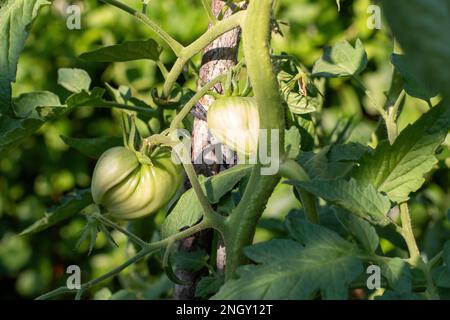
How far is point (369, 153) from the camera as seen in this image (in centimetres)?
65

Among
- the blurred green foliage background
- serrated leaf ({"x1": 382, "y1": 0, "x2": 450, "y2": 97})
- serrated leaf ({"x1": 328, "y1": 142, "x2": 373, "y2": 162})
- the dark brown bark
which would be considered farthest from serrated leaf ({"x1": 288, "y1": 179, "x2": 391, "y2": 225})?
the blurred green foliage background

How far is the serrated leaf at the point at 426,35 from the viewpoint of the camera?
25 cm

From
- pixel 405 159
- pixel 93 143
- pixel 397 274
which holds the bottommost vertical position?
pixel 397 274

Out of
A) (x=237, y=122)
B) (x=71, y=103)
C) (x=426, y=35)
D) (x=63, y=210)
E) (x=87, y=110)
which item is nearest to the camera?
(x=426, y=35)

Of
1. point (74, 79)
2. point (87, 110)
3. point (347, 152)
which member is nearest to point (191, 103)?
point (347, 152)

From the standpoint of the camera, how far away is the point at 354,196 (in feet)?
2.01

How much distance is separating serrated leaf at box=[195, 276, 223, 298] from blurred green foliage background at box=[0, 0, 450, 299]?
1.14m

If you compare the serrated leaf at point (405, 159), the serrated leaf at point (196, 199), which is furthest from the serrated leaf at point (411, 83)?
the serrated leaf at point (196, 199)

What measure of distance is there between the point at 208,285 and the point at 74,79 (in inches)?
13.3

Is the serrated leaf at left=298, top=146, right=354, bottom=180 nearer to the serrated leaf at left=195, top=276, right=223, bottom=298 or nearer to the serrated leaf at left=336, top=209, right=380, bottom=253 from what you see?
the serrated leaf at left=336, top=209, right=380, bottom=253

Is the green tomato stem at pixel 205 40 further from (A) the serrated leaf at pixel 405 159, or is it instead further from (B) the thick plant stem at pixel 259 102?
(A) the serrated leaf at pixel 405 159

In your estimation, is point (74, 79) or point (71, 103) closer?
point (71, 103)

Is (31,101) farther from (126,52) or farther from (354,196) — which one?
(354,196)

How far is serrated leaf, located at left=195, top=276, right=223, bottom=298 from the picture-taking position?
2.56ft
